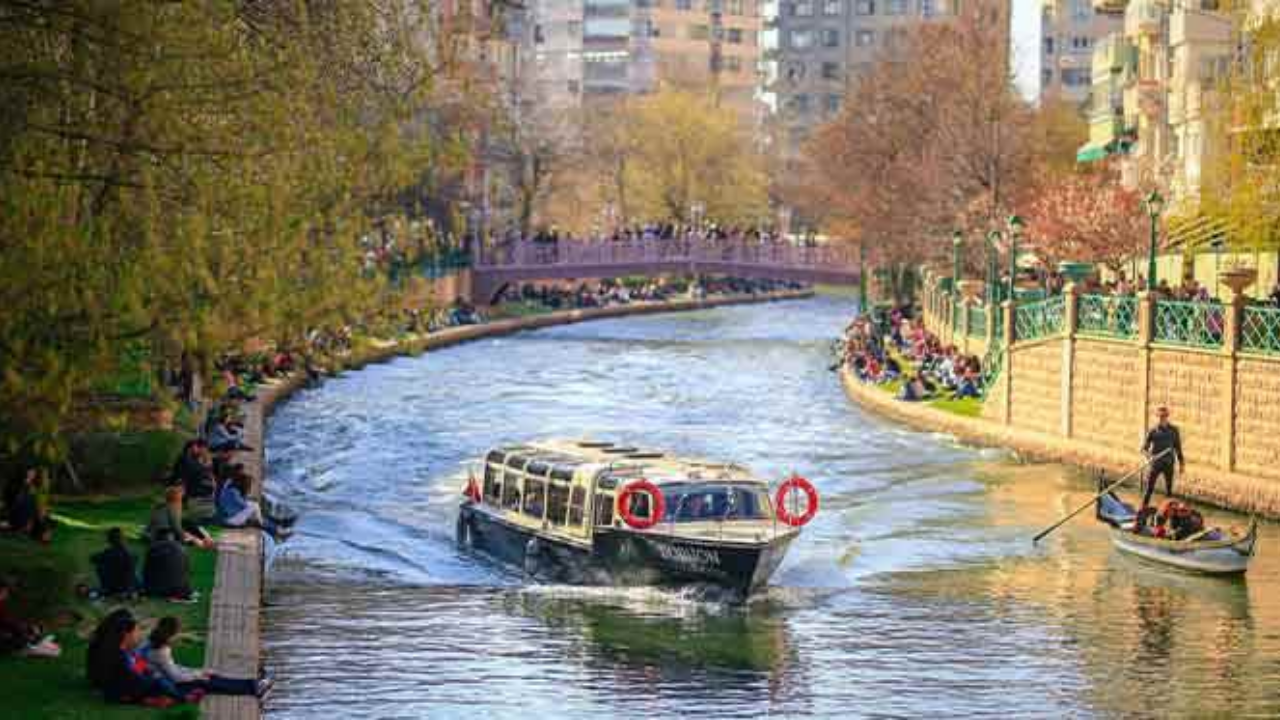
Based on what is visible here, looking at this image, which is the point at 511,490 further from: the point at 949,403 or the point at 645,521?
the point at 949,403

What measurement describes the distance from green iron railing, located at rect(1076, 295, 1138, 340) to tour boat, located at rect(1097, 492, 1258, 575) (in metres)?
11.7

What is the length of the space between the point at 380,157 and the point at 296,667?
290 inches

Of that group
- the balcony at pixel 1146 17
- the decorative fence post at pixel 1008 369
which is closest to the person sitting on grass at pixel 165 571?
the decorative fence post at pixel 1008 369

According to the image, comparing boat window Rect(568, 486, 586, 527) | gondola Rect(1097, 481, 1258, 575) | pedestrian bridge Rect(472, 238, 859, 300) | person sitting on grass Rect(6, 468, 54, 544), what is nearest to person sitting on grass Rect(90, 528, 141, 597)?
person sitting on grass Rect(6, 468, 54, 544)

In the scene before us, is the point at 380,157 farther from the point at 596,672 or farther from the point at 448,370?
the point at 448,370

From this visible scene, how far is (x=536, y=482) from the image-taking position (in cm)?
4047

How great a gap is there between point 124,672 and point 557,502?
14815 millimetres

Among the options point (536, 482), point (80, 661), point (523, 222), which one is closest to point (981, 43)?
point (523, 222)

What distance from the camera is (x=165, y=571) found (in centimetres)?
3092

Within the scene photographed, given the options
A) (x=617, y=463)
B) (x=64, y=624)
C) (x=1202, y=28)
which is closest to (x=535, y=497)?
(x=617, y=463)

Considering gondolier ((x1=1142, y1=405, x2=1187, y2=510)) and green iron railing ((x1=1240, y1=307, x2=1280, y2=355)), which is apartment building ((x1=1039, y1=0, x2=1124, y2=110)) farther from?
gondolier ((x1=1142, y1=405, x2=1187, y2=510))

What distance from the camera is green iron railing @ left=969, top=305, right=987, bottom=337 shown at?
7076 cm

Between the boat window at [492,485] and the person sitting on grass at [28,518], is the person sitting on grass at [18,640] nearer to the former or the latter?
the person sitting on grass at [28,518]

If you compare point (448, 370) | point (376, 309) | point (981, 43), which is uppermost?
point (981, 43)
